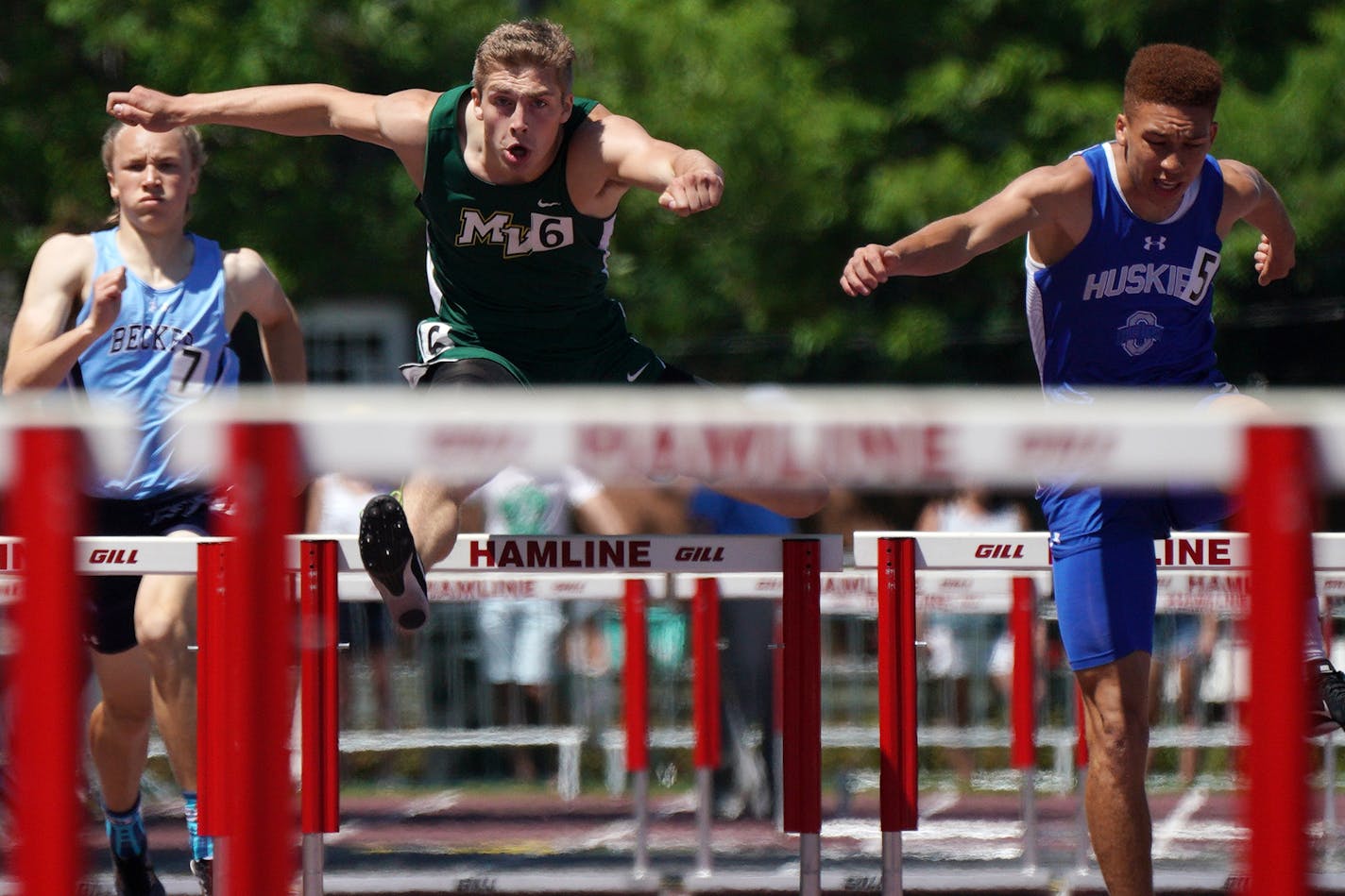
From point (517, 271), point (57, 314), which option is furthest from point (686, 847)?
point (517, 271)

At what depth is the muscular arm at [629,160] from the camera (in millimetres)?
4129

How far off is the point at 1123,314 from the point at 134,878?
10.5 feet

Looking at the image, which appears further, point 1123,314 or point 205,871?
point 205,871

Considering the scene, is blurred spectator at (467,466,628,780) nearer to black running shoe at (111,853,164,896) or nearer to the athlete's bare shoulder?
the athlete's bare shoulder

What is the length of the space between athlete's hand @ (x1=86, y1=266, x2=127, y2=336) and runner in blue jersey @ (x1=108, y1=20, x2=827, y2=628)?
399mm

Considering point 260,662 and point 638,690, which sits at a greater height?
point 260,662

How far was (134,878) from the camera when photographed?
5516 mm

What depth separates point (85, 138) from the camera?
1312cm

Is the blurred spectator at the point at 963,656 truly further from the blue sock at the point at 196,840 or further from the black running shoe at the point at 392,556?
the black running shoe at the point at 392,556

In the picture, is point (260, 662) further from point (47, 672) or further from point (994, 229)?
point (994, 229)

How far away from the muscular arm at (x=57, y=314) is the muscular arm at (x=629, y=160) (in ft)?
3.96

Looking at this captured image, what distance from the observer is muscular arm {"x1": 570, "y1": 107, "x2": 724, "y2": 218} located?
13.5ft

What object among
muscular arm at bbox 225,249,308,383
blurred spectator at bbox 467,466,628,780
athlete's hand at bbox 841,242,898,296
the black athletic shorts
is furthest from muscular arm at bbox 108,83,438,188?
blurred spectator at bbox 467,466,628,780

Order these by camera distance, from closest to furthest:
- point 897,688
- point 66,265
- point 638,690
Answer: point 897,688 → point 66,265 → point 638,690
